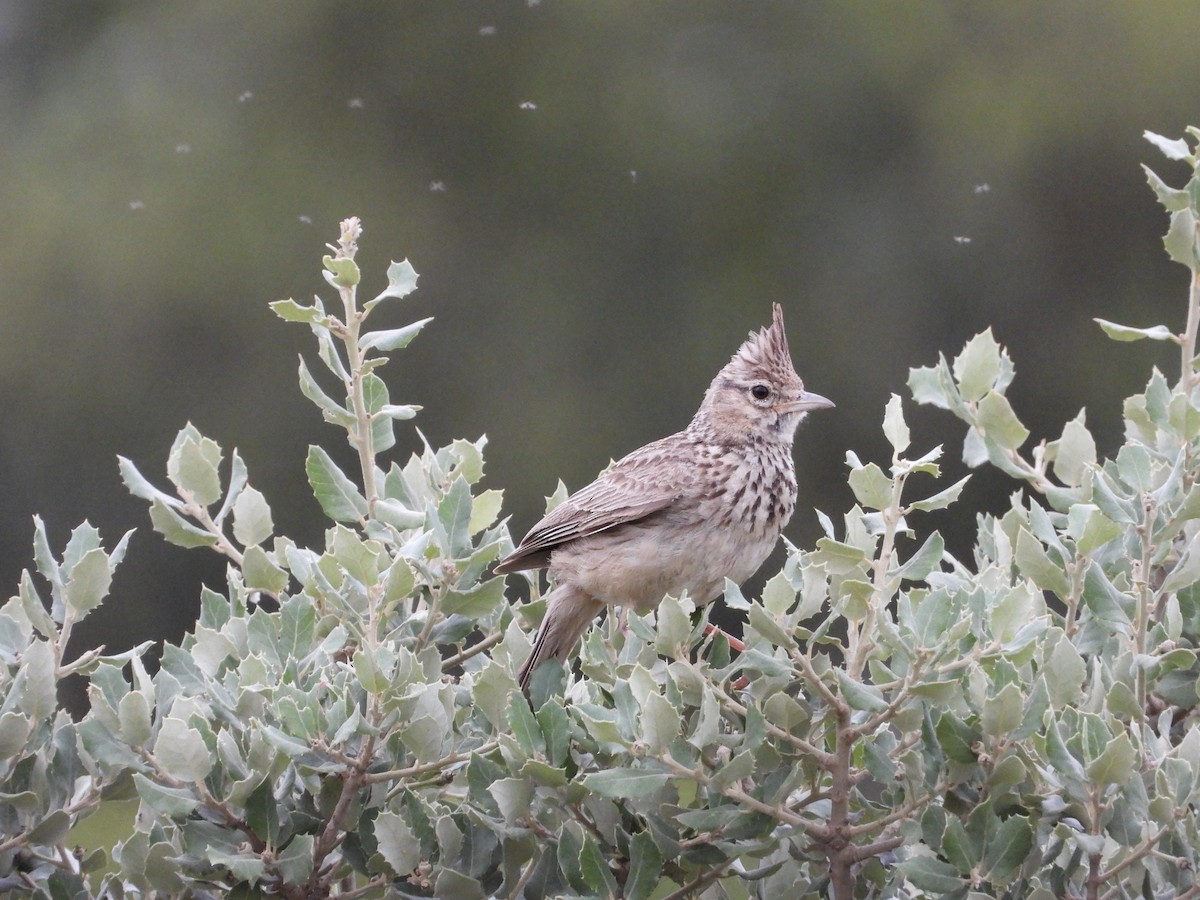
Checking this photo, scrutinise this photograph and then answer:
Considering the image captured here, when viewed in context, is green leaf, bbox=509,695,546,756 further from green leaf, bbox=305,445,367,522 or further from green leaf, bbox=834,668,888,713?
green leaf, bbox=305,445,367,522

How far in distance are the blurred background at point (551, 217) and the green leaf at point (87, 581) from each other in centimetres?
902

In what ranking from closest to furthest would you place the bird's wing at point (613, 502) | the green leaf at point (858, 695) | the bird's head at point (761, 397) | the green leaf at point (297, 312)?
the green leaf at point (858, 695), the green leaf at point (297, 312), the bird's wing at point (613, 502), the bird's head at point (761, 397)

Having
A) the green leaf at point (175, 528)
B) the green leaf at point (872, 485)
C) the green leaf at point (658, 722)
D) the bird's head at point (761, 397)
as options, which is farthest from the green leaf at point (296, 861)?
the bird's head at point (761, 397)

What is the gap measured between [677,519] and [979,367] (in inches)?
46.7

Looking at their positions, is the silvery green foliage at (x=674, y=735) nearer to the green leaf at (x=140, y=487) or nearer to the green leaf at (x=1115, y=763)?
the green leaf at (x=1115, y=763)

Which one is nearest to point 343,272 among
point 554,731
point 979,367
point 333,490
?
point 333,490

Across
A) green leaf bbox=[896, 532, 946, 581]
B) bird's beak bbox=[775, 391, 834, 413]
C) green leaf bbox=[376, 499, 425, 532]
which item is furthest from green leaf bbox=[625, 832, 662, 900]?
bird's beak bbox=[775, 391, 834, 413]

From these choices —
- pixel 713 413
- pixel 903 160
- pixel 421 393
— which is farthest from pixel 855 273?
pixel 713 413

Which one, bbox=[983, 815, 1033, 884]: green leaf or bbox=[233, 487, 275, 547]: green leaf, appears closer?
bbox=[983, 815, 1033, 884]: green leaf

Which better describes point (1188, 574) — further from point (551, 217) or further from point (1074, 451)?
point (551, 217)

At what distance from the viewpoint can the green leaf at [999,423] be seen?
306 cm

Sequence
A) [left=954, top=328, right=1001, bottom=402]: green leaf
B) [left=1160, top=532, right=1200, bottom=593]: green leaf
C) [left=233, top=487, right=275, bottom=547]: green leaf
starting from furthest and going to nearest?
[left=233, top=487, right=275, bottom=547]: green leaf
[left=954, top=328, right=1001, bottom=402]: green leaf
[left=1160, top=532, right=1200, bottom=593]: green leaf

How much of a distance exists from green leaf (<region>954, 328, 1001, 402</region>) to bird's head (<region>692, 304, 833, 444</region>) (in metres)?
1.35

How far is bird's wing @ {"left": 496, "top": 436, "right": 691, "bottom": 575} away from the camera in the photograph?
→ 379 cm
